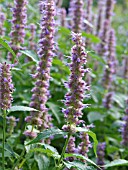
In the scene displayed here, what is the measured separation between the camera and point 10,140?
462 centimetres

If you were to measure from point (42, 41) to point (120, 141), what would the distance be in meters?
2.13

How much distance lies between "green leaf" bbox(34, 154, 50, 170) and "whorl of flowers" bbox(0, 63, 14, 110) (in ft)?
2.58

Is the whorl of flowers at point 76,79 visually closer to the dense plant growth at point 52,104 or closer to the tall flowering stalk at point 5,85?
the dense plant growth at point 52,104

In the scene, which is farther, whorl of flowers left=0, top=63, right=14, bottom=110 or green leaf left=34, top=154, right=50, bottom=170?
green leaf left=34, top=154, right=50, bottom=170

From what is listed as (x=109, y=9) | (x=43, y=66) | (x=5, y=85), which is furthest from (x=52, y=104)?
(x=109, y=9)

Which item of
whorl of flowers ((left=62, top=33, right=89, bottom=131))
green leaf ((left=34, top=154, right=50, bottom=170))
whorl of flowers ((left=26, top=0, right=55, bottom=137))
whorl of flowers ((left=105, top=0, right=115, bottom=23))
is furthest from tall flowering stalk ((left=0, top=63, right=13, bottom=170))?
whorl of flowers ((left=105, top=0, right=115, bottom=23))

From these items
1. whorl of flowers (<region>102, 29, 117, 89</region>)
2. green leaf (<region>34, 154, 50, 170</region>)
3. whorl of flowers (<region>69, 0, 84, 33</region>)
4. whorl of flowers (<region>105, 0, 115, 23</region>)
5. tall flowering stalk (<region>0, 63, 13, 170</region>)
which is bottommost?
green leaf (<region>34, 154, 50, 170</region>)

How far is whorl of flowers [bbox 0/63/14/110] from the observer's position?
3256 mm

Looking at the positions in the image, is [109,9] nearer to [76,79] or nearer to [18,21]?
[18,21]

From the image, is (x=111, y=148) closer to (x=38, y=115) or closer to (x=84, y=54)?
(x=38, y=115)

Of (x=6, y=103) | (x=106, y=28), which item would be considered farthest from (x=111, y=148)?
(x=106, y=28)

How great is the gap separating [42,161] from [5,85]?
1.02 m

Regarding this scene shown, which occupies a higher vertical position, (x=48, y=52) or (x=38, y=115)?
(x=48, y=52)

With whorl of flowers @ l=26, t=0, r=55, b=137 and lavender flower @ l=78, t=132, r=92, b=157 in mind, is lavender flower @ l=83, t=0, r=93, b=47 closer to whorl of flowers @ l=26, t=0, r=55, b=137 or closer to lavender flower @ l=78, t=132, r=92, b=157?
whorl of flowers @ l=26, t=0, r=55, b=137
